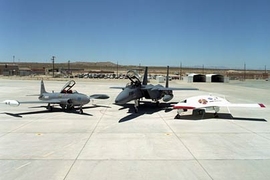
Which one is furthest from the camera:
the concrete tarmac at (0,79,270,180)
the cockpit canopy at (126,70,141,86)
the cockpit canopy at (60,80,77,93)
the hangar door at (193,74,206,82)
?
the hangar door at (193,74,206,82)

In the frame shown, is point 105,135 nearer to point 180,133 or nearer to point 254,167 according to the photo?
point 180,133

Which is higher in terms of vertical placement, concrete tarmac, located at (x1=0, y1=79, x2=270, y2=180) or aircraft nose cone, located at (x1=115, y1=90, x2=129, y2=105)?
aircraft nose cone, located at (x1=115, y1=90, x2=129, y2=105)

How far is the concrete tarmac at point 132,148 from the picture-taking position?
22.7 feet

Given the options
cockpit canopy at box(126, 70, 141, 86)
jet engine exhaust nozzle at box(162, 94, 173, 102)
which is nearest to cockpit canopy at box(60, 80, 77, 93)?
cockpit canopy at box(126, 70, 141, 86)

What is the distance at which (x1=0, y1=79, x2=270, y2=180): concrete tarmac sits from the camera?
693cm

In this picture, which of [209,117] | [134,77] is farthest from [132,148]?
[134,77]

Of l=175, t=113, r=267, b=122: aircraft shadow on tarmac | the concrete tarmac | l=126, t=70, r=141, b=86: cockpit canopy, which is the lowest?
the concrete tarmac


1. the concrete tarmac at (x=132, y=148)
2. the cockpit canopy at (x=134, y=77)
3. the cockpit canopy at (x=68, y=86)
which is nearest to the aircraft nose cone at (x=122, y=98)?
the concrete tarmac at (x=132, y=148)

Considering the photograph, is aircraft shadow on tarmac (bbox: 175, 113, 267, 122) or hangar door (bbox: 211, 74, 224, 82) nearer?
aircraft shadow on tarmac (bbox: 175, 113, 267, 122)

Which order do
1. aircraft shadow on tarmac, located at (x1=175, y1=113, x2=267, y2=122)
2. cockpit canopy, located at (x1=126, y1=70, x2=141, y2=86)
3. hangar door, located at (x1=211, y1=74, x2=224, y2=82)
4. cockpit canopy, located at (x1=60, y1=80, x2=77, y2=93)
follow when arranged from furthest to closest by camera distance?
hangar door, located at (x1=211, y1=74, x2=224, y2=82) < cockpit canopy, located at (x1=126, y1=70, x2=141, y2=86) < cockpit canopy, located at (x1=60, y1=80, x2=77, y2=93) < aircraft shadow on tarmac, located at (x1=175, y1=113, x2=267, y2=122)

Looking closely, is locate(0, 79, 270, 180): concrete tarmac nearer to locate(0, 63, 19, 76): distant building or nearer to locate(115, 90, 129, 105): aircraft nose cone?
locate(115, 90, 129, 105): aircraft nose cone

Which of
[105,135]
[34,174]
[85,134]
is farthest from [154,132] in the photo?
[34,174]

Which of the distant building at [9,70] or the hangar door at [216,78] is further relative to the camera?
the distant building at [9,70]

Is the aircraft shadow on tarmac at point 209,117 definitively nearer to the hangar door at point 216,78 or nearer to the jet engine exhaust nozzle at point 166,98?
the jet engine exhaust nozzle at point 166,98
